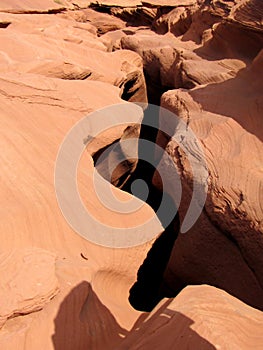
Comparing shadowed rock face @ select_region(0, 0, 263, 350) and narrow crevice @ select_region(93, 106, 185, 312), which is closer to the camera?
shadowed rock face @ select_region(0, 0, 263, 350)

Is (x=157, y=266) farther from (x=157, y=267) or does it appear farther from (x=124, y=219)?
(x=124, y=219)

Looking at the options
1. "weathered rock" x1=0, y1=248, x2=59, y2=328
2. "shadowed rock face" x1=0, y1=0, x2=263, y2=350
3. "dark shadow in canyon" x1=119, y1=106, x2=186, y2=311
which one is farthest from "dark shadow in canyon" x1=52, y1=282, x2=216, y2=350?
"dark shadow in canyon" x1=119, y1=106, x2=186, y2=311

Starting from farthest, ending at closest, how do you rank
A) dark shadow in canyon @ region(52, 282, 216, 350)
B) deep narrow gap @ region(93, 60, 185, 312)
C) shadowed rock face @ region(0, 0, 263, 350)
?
deep narrow gap @ region(93, 60, 185, 312) < shadowed rock face @ region(0, 0, 263, 350) < dark shadow in canyon @ region(52, 282, 216, 350)

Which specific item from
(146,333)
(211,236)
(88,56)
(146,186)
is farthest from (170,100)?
(146,333)

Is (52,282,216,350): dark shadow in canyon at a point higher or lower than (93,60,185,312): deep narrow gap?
higher

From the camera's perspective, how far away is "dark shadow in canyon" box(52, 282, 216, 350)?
7.27ft

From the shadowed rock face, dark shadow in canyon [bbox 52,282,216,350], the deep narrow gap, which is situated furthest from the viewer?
the deep narrow gap

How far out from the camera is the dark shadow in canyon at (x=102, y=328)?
7.27 feet

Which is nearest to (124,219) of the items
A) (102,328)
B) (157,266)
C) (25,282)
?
(157,266)

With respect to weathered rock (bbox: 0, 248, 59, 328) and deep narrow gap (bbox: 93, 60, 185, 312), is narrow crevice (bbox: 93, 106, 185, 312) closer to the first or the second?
deep narrow gap (bbox: 93, 60, 185, 312)

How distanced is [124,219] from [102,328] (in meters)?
1.31

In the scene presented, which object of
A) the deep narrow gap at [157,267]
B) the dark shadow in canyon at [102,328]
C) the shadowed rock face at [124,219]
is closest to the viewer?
the dark shadow in canyon at [102,328]

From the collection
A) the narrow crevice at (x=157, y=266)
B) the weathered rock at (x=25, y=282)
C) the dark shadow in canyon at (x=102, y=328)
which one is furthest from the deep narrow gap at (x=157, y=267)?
the weathered rock at (x=25, y=282)

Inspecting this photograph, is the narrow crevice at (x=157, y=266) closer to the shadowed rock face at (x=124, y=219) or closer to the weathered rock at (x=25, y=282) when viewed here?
the shadowed rock face at (x=124, y=219)
